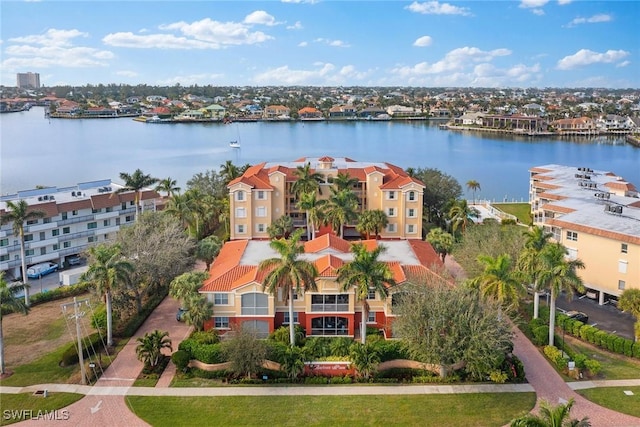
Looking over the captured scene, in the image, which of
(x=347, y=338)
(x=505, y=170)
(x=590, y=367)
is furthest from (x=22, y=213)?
(x=505, y=170)

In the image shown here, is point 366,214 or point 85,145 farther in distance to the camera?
point 85,145

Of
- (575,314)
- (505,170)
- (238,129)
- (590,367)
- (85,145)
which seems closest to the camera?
(590,367)

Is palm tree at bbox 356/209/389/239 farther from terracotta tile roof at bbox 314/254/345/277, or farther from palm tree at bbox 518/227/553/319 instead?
palm tree at bbox 518/227/553/319

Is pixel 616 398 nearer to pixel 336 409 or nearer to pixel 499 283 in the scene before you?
pixel 499 283

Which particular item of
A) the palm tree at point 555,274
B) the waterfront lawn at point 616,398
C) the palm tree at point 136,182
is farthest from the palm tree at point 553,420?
the palm tree at point 136,182

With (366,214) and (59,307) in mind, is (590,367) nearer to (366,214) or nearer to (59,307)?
(366,214)

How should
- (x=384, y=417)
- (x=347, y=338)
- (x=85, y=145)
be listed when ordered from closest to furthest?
(x=384, y=417) → (x=347, y=338) → (x=85, y=145)

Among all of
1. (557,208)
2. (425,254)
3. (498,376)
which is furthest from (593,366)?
(557,208)
